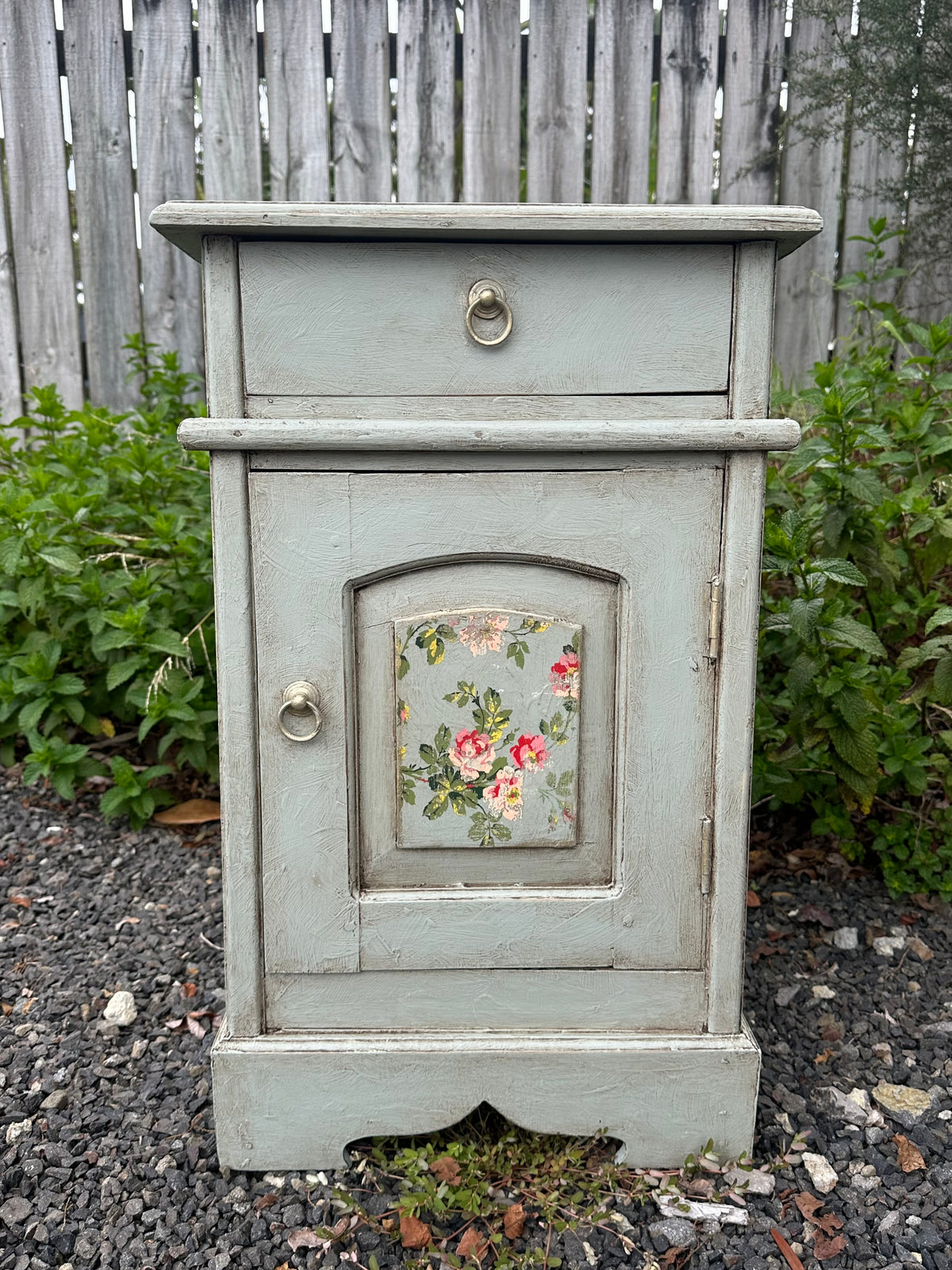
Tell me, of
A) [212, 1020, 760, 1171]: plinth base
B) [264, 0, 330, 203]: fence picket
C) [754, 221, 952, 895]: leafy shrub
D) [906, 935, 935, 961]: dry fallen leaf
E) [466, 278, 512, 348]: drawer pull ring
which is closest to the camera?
[466, 278, 512, 348]: drawer pull ring

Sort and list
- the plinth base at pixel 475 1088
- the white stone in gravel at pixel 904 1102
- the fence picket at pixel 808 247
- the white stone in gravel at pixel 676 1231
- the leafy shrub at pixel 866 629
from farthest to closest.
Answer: the fence picket at pixel 808 247 < the leafy shrub at pixel 866 629 < the white stone in gravel at pixel 904 1102 < the plinth base at pixel 475 1088 < the white stone in gravel at pixel 676 1231

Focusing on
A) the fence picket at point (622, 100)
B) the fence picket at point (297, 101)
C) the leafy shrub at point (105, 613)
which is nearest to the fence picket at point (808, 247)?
the fence picket at point (622, 100)

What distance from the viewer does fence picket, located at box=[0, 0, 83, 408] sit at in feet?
11.0

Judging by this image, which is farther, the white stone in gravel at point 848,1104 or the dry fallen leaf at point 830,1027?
the dry fallen leaf at point 830,1027

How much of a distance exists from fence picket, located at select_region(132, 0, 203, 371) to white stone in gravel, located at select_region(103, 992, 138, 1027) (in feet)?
7.53

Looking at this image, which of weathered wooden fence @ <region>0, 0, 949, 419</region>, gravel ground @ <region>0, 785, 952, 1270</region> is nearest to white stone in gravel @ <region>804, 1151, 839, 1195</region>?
gravel ground @ <region>0, 785, 952, 1270</region>

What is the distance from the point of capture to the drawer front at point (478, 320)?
4.51ft

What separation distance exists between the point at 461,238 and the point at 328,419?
0.30 meters

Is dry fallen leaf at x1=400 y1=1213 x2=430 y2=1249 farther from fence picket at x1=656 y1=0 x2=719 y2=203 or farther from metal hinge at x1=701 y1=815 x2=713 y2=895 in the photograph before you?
fence picket at x1=656 y1=0 x2=719 y2=203

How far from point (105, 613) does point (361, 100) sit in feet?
6.59

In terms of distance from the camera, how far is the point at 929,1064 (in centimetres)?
184

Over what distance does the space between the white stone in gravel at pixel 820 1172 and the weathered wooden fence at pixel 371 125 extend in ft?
9.04

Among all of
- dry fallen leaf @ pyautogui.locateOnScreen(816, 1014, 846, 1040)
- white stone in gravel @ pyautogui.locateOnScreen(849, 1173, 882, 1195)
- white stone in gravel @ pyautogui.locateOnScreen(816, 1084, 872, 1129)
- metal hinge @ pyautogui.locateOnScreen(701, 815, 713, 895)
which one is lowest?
white stone in gravel @ pyautogui.locateOnScreen(849, 1173, 882, 1195)

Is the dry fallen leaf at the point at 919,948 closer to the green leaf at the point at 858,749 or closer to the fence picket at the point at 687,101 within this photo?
the green leaf at the point at 858,749
